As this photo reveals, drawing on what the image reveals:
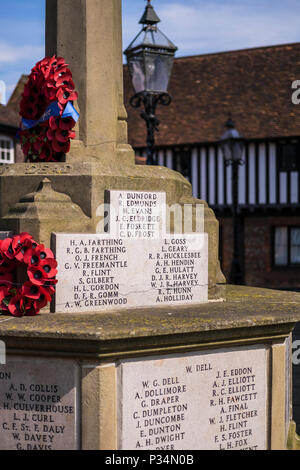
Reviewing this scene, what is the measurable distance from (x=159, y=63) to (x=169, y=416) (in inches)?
247

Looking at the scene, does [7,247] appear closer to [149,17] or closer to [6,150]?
[149,17]

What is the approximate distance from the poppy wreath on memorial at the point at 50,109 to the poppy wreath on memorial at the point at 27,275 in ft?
3.29

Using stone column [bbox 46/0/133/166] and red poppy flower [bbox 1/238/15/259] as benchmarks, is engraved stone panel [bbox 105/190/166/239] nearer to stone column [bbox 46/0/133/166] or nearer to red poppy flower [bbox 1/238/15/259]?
stone column [bbox 46/0/133/166]

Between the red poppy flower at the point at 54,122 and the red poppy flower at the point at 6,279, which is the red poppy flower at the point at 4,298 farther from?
the red poppy flower at the point at 54,122

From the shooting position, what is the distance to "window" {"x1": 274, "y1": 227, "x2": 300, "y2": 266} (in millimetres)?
25172

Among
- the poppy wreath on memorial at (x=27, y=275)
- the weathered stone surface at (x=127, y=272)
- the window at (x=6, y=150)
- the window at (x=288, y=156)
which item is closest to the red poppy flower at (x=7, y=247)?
the poppy wreath on memorial at (x=27, y=275)

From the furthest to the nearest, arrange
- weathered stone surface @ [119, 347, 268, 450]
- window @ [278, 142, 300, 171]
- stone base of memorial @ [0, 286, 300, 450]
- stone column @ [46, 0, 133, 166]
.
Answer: window @ [278, 142, 300, 171] → stone column @ [46, 0, 133, 166] → weathered stone surface @ [119, 347, 268, 450] → stone base of memorial @ [0, 286, 300, 450]

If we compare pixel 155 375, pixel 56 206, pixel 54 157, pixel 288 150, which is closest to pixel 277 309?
pixel 155 375

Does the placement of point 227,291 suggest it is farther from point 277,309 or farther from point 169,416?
point 169,416

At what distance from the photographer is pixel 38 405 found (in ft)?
12.6

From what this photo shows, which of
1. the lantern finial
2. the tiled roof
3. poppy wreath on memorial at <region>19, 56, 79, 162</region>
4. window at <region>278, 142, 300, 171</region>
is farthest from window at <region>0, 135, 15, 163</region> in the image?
poppy wreath on memorial at <region>19, 56, 79, 162</region>

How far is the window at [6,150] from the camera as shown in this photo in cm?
2628

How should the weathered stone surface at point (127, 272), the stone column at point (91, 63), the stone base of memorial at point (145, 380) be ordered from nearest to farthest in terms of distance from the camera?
the stone base of memorial at point (145, 380) < the weathered stone surface at point (127, 272) < the stone column at point (91, 63)

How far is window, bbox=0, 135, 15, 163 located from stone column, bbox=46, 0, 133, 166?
21834 millimetres
